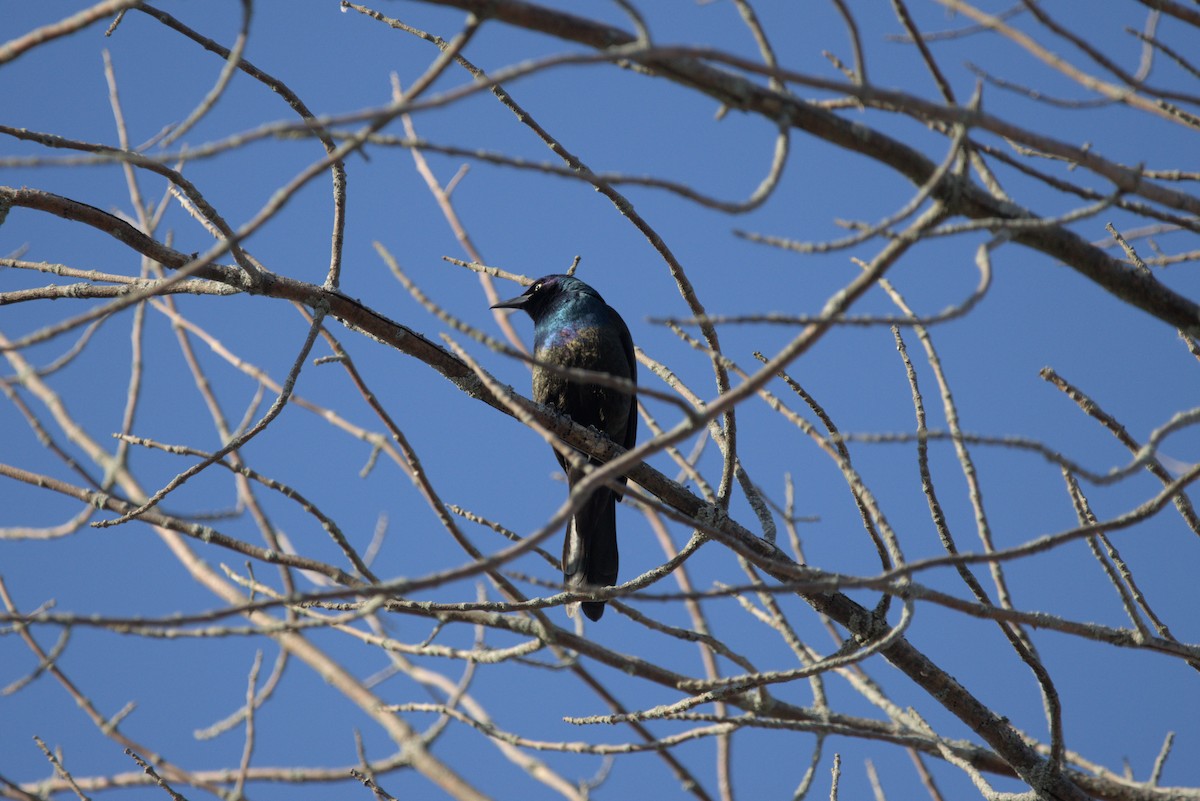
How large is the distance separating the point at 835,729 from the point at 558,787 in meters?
1.59

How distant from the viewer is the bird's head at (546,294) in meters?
4.93

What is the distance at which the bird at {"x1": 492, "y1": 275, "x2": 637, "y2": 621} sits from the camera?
4156 mm

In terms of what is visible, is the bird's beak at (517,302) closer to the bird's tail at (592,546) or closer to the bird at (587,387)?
the bird at (587,387)

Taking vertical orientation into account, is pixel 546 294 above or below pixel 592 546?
above

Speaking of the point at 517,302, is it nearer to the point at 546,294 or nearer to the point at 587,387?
the point at 546,294

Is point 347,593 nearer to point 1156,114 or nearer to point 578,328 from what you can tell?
point 1156,114

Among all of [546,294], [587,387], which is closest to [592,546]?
[587,387]

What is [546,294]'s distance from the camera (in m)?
5.09

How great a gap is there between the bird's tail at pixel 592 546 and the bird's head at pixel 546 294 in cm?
112

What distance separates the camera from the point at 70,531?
307cm

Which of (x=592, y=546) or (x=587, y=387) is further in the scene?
(x=587, y=387)

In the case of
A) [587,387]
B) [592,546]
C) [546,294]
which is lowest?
[592,546]

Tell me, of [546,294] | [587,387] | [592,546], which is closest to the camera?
[592,546]

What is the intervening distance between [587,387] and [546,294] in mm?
674
